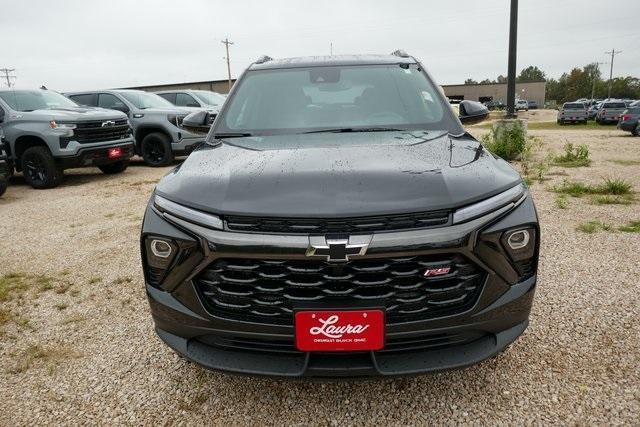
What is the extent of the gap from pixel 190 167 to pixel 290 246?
0.82 m

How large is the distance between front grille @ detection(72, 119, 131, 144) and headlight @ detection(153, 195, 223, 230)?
→ 7068mm

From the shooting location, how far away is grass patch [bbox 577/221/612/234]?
4.50m

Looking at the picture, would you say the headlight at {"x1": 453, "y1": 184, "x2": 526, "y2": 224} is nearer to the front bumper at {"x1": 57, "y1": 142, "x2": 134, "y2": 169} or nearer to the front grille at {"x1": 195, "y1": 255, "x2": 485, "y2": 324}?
the front grille at {"x1": 195, "y1": 255, "x2": 485, "y2": 324}

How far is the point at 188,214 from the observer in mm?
1816

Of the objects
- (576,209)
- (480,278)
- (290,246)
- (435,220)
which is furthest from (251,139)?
(576,209)

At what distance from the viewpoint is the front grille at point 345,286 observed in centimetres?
169

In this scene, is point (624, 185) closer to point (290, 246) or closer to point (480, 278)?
point (480, 278)

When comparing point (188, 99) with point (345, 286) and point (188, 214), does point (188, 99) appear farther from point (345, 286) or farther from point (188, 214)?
point (345, 286)

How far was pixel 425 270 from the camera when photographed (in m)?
1.70

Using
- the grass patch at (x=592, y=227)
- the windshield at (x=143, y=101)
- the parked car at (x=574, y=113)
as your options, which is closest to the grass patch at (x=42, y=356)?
the grass patch at (x=592, y=227)

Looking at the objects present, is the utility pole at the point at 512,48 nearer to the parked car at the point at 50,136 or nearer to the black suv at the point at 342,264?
the parked car at the point at 50,136

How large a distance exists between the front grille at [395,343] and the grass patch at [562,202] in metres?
4.27

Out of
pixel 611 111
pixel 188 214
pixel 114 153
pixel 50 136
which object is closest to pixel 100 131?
pixel 114 153

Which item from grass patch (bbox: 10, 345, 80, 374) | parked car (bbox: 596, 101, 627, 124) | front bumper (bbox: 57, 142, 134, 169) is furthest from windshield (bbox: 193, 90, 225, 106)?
parked car (bbox: 596, 101, 627, 124)
